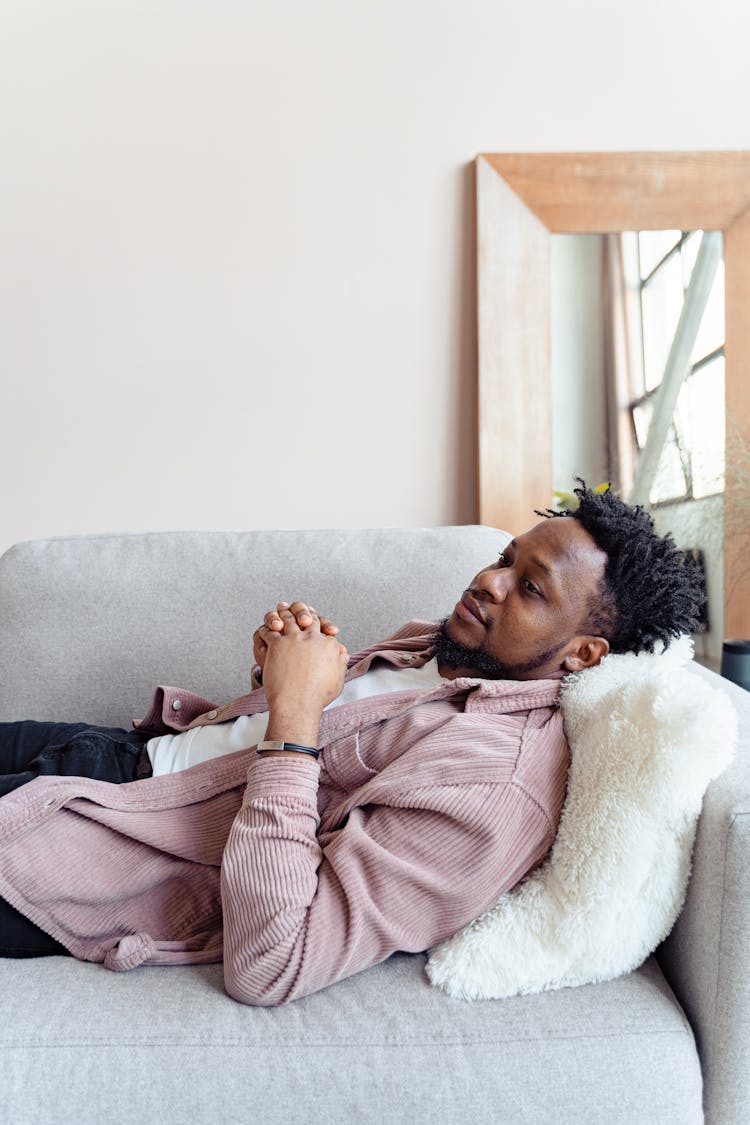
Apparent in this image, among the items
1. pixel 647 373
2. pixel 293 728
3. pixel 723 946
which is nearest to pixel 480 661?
pixel 293 728

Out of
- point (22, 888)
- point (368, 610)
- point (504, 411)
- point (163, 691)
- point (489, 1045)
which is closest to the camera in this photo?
point (489, 1045)

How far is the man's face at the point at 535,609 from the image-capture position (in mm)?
1311

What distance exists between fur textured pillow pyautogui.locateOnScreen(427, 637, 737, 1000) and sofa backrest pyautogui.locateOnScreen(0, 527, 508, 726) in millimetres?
671

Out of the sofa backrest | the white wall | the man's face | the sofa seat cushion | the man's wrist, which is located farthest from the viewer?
the white wall

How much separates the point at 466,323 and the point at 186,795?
1.73 meters

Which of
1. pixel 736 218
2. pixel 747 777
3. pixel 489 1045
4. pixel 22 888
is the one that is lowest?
pixel 489 1045

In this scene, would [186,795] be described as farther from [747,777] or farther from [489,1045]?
[747,777]

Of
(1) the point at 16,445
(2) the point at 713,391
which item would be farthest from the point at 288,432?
(2) the point at 713,391

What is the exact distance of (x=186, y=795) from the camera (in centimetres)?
126

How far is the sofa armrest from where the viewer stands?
3.21 ft

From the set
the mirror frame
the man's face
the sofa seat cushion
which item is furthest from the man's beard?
the mirror frame

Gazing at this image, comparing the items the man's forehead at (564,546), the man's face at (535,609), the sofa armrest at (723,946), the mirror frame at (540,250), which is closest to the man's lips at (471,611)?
the man's face at (535,609)

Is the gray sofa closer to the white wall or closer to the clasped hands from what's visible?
the clasped hands

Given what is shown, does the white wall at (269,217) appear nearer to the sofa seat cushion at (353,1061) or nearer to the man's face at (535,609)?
the man's face at (535,609)
